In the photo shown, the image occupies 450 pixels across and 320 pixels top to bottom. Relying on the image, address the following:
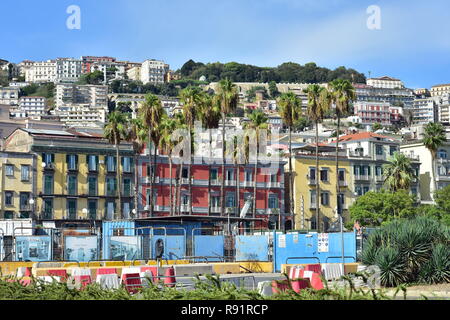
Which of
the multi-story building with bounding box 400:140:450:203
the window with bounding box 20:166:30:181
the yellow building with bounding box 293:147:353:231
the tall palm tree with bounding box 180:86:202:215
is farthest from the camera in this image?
the multi-story building with bounding box 400:140:450:203

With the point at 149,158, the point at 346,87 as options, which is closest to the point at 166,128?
the point at 149,158

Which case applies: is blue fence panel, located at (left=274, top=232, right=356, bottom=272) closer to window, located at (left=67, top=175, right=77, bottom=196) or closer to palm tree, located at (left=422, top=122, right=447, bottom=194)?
window, located at (left=67, top=175, right=77, bottom=196)

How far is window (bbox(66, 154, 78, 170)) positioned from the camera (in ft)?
262

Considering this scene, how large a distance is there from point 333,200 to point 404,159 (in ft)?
29.5

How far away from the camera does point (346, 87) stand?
8144 centimetres

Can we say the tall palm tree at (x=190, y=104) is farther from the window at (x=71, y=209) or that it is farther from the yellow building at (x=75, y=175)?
the window at (x=71, y=209)

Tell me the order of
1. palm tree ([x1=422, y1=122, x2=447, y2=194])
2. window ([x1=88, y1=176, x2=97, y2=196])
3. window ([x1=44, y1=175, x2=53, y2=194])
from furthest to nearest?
palm tree ([x1=422, y1=122, x2=447, y2=194]) → window ([x1=88, y1=176, x2=97, y2=196]) → window ([x1=44, y1=175, x2=53, y2=194])

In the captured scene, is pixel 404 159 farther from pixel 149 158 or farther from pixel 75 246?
pixel 75 246

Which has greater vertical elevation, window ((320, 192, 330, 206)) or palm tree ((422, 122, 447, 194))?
palm tree ((422, 122, 447, 194))

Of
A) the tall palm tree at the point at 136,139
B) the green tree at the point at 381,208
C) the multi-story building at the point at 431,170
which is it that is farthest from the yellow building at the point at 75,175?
the multi-story building at the point at 431,170

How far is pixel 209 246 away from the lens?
43.8 metres

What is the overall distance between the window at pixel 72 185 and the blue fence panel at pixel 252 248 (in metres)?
39.0

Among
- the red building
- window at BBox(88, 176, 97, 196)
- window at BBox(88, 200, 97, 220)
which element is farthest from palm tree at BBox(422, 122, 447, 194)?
window at BBox(88, 200, 97, 220)

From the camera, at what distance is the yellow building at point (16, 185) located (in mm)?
75812
